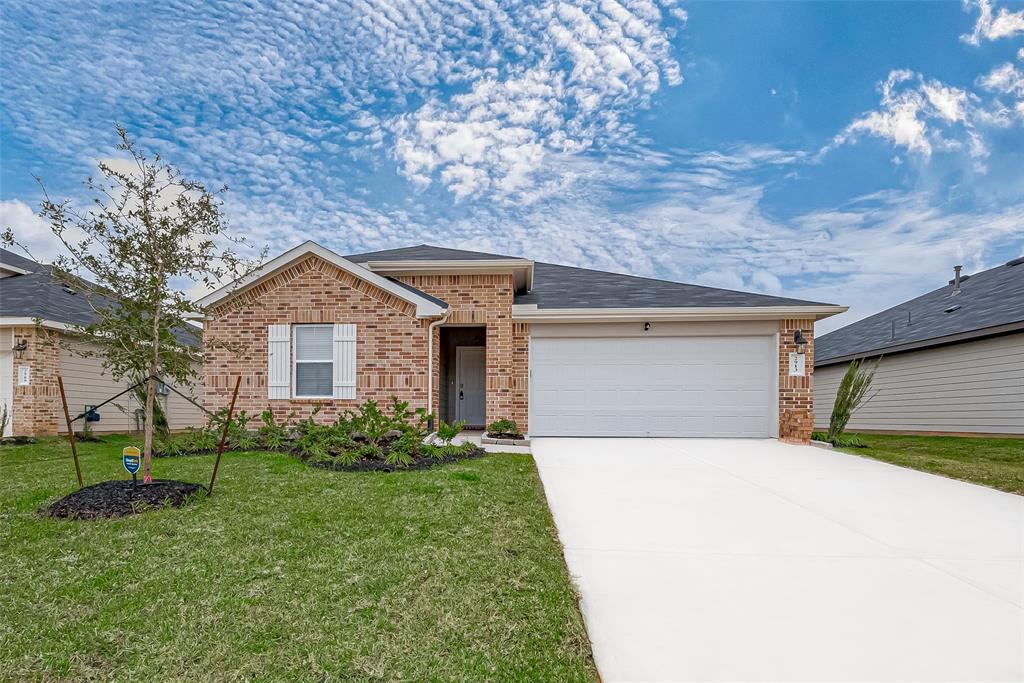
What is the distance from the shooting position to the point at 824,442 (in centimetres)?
1123

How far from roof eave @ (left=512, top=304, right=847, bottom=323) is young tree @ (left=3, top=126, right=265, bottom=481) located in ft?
21.8

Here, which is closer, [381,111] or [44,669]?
[44,669]

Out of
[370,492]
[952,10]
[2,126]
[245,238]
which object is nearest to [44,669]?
[370,492]

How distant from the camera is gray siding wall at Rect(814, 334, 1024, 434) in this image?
40.8 feet

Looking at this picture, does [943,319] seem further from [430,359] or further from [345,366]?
[345,366]

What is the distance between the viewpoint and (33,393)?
39.1ft

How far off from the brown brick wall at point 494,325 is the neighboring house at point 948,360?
10.9 m

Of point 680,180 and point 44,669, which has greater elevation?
point 680,180

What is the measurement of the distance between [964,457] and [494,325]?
8858mm

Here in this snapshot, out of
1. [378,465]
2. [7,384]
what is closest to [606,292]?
[378,465]

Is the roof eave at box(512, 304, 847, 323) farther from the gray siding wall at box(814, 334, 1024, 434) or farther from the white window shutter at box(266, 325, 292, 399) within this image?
the gray siding wall at box(814, 334, 1024, 434)

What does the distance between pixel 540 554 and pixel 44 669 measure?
2.75m

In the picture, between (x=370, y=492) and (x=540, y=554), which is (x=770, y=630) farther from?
(x=370, y=492)

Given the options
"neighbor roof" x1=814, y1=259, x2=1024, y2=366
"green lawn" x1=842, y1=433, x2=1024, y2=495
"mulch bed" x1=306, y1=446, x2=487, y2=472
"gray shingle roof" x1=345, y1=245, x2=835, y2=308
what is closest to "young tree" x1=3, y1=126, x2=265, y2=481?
"mulch bed" x1=306, y1=446, x2=487, y2=472
